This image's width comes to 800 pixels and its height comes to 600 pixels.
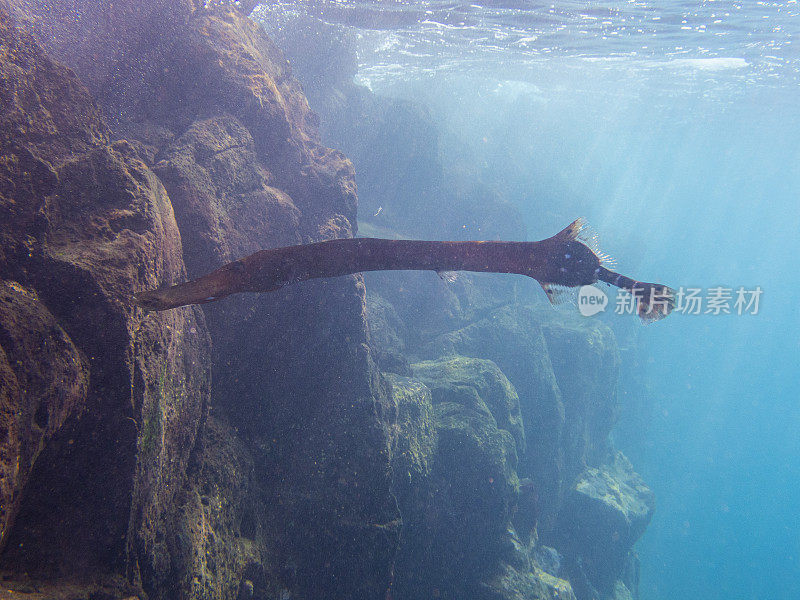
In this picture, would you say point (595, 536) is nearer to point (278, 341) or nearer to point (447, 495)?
point (447, 495)

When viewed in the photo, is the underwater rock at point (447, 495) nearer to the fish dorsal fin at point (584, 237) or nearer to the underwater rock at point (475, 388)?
the underwater rock at point (475, 388)

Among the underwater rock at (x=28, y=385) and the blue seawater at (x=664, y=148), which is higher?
the blue seawater at (x=664, y=148)

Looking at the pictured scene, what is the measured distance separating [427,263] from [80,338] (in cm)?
261

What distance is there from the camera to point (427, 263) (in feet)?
8.61

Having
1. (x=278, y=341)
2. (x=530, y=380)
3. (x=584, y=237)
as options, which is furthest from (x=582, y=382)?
(x=584, y=237)

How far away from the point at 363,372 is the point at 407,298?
10292 millimetres

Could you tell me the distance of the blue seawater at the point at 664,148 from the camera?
17.7 metres

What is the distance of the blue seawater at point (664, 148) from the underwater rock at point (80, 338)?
40.4 feet

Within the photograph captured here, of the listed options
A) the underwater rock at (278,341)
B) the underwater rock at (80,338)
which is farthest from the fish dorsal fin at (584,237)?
the underwater rock at (278,341)

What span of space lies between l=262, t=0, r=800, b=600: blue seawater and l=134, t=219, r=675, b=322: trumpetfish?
965 cm

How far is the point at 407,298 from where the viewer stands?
16.9 meters

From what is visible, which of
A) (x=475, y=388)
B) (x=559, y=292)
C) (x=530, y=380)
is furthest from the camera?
(x=530, y=380)

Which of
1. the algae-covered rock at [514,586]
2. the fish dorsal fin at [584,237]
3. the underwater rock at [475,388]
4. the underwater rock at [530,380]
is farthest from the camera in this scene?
the underwater rock at [530,380]

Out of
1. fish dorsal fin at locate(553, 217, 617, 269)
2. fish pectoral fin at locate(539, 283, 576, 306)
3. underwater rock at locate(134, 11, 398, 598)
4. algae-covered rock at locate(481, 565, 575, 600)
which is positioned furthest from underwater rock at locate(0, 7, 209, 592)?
algae-covered rock at locate(481, 565, 575, 600)
